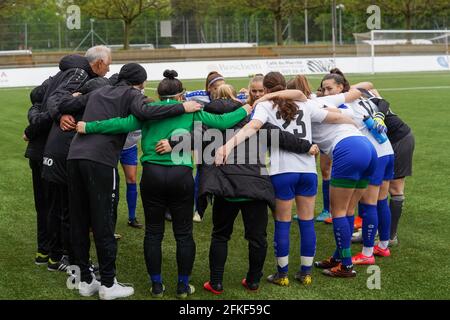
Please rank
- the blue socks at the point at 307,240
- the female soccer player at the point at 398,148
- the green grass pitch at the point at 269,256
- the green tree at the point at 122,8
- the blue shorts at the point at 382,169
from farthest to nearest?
the green tree at the point at 122,8 < the female soccer player at the point at 398,148 < the blue shorts at the point at 382,169 < the blue socks at the point at 307,240 < the green grass pitch at the point at 269,256

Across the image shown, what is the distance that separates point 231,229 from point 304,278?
0.90 metres

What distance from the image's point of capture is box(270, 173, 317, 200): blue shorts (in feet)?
19.5

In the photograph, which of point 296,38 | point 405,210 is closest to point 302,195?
point 405,210

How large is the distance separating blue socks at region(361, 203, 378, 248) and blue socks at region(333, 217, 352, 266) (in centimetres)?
49

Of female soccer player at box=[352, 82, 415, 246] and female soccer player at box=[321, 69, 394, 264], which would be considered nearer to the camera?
female soccer player at box=[321, 69, 394, 264]

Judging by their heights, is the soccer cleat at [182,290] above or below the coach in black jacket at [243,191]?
below

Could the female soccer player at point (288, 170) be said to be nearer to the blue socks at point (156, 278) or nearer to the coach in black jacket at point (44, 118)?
the blue socks at point (156, 278)

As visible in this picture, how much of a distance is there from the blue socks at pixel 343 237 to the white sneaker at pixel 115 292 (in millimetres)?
1993

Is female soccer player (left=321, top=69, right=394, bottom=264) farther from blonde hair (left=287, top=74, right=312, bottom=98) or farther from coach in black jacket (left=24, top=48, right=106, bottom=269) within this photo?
coach in black jacket (left=24, top=48, right=106, bottom=269)

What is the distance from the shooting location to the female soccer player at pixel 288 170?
5.91 metres

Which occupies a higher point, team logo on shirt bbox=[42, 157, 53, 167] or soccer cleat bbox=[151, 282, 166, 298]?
team logo on shirt bbox=[42, 157, 53, 167]

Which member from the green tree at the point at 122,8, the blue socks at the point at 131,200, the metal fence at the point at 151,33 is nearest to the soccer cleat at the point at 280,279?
the blue socks at the point at 131,200

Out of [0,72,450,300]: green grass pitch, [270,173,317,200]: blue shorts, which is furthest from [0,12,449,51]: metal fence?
[270,173,317,200]: blue shorts
